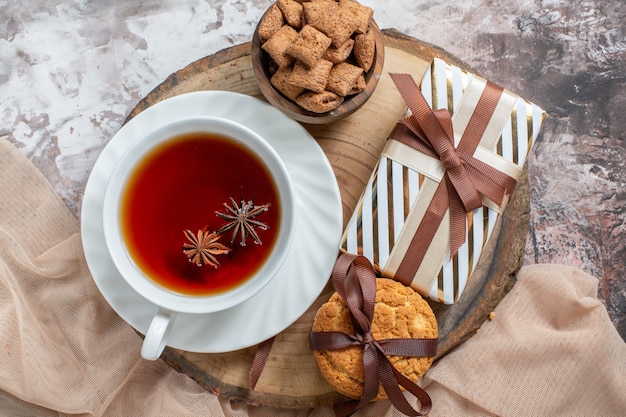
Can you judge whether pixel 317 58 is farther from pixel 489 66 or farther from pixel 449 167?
pixel 489 66

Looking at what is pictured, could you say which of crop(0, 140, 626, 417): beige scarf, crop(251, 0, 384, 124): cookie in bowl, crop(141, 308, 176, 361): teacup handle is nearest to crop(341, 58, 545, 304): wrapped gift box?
crop(251, 0, 384, 124): cookie in bowl

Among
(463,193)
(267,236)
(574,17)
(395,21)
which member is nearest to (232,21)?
(395,21)

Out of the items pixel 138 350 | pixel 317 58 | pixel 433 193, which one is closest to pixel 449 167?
pixel 433 193

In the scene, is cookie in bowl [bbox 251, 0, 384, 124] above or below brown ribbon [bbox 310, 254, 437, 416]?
above

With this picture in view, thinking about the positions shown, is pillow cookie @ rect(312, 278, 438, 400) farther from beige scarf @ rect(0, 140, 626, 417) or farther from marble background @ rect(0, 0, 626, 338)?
marble background @ rect(0, 0, 626, 338)

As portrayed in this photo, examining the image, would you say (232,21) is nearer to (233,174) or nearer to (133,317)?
(233,174)

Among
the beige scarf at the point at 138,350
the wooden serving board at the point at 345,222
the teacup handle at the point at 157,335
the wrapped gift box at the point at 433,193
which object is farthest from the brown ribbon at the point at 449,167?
the teacup handle at the point at 157,335
